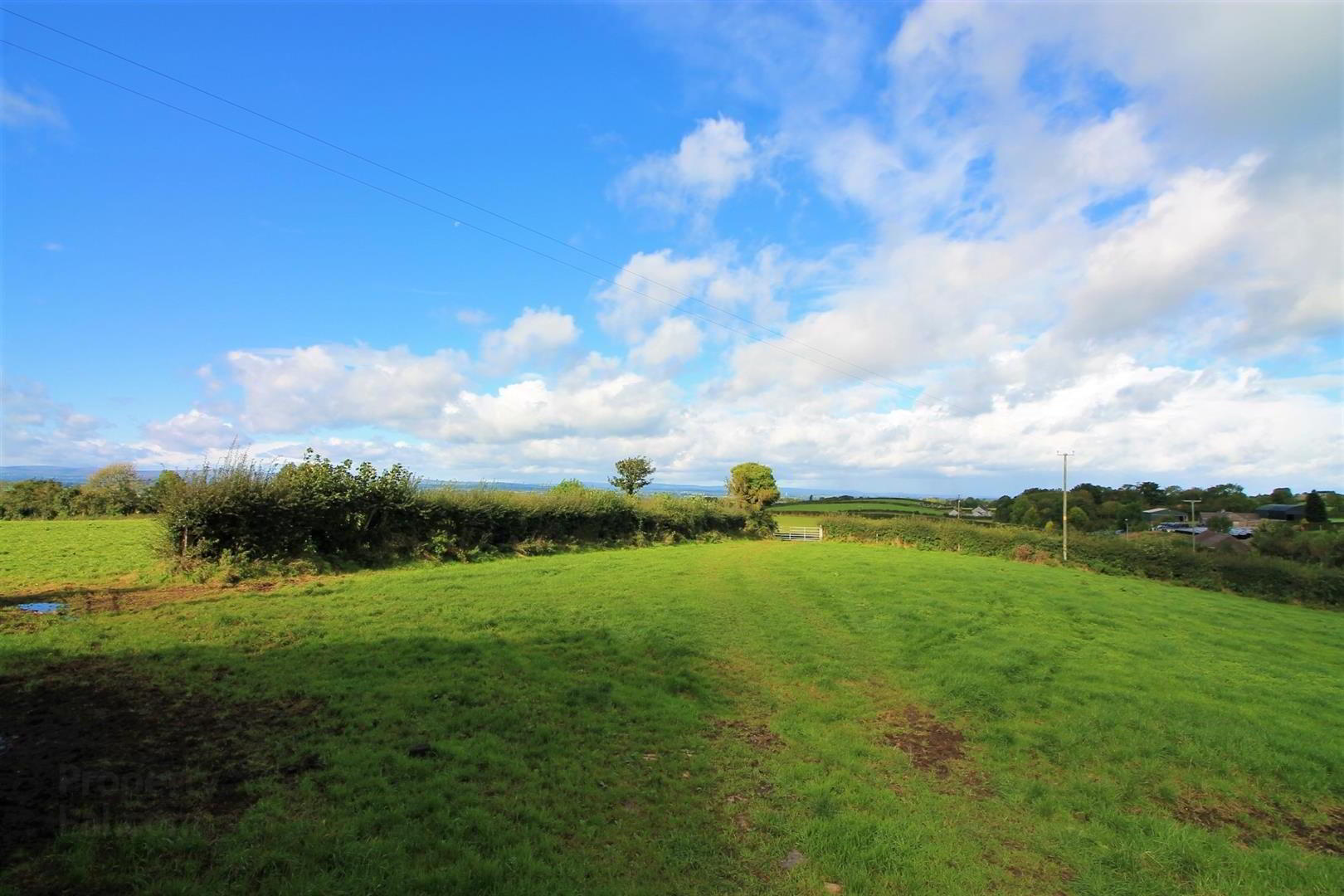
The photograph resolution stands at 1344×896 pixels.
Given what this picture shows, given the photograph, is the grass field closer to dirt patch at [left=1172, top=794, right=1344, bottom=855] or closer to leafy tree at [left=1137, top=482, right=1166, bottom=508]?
dirt patch at [left=1172, top=794, right=1344, bottom=855]

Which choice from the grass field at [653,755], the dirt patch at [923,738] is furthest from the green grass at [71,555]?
the dirt patch at [923,738]

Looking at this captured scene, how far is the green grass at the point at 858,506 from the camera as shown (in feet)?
235

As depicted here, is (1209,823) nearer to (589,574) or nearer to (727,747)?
(727,747)

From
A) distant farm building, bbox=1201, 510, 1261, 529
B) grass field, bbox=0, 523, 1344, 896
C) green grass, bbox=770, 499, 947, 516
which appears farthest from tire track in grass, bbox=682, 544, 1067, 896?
distant farm building, bbox=1201, 510, 1261, 529

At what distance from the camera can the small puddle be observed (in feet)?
33.5

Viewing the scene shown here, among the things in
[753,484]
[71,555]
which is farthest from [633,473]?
[71,555]

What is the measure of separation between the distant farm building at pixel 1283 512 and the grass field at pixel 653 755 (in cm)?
8545

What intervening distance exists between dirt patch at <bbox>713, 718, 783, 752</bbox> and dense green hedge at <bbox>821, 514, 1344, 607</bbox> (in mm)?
37448

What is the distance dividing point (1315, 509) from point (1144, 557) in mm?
59280

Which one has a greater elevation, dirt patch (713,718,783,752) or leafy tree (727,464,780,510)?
leafy tree (727,464,780,510)

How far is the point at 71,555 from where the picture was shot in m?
17.5

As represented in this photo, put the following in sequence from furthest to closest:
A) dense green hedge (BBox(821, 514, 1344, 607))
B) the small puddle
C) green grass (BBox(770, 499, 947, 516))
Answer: green grass (BBox(770, 499, 947, 516))
dense green hedge (BBox(821, 514, 1344, 607))
the small puddle

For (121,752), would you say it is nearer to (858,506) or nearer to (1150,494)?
(858,506)

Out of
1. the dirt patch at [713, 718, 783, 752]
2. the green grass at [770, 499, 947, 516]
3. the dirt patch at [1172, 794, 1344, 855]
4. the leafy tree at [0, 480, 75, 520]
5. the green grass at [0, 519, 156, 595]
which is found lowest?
the dirt patch at [1172, 794, 1344, 855]
